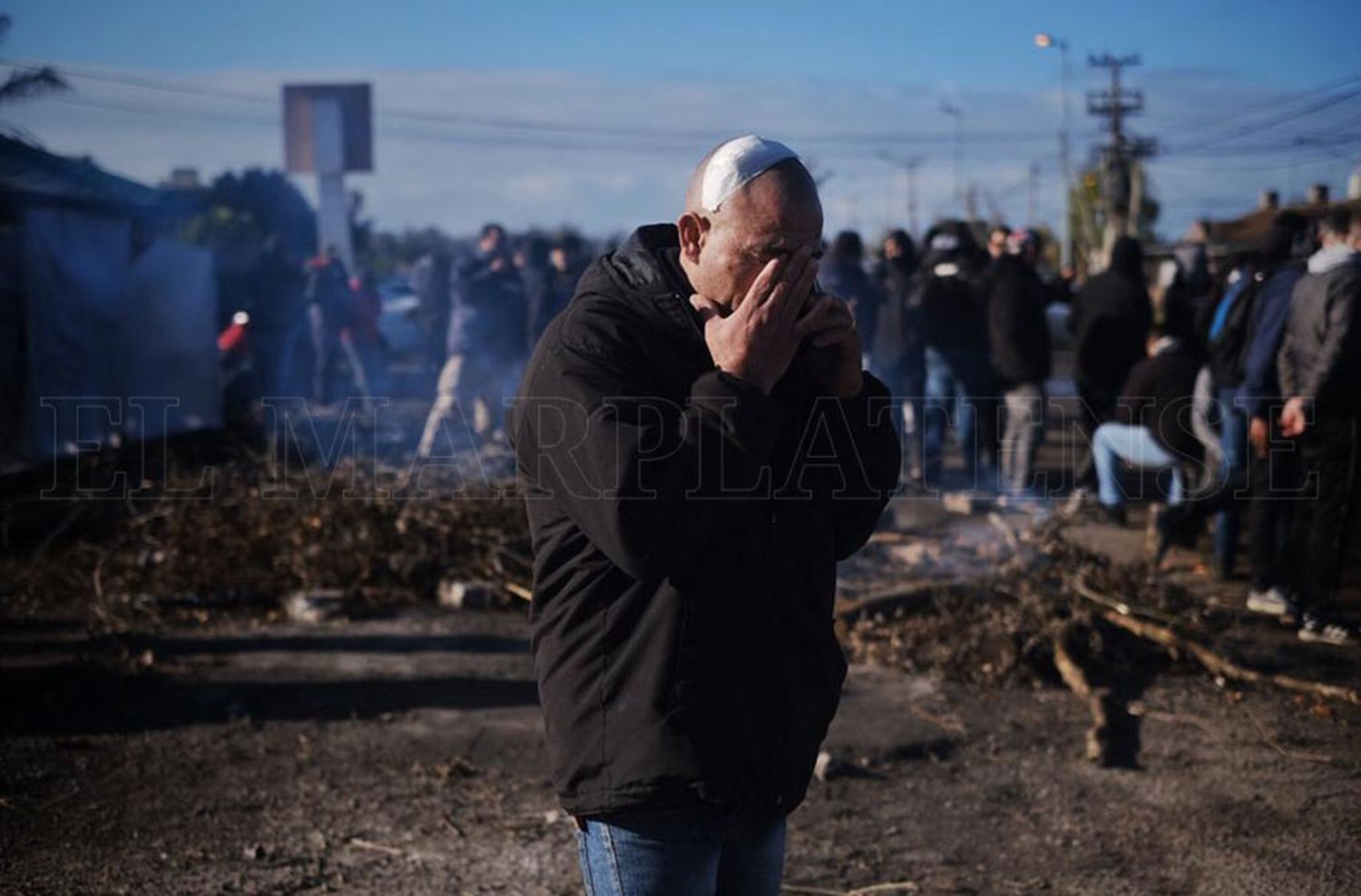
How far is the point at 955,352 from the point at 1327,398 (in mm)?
4776

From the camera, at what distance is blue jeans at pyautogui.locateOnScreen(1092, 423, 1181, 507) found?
9.11 meters

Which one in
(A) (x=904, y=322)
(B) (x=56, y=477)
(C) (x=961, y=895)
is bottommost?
(C) (x=961, y=895)

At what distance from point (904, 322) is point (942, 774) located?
6921mm

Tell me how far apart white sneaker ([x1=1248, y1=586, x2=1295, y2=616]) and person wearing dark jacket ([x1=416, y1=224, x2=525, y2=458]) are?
7931 mm

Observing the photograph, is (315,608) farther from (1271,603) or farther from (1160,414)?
(1160,414)

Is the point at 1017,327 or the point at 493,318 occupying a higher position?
the point at 493,318

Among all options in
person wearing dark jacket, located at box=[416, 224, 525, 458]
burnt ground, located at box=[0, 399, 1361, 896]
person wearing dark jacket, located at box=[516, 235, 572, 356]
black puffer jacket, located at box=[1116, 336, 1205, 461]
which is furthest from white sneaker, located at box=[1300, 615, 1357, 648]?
person wearing dark jacket, located at box=[416, 224, 525, 458]

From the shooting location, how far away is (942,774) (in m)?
5.46

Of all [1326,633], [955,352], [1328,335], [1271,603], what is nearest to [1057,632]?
[1326,633]

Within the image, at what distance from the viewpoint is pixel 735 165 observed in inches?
91.3

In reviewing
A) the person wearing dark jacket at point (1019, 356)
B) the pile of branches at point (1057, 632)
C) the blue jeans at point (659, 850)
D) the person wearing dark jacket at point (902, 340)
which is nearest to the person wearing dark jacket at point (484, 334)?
the person wearing dark jacket at point (902, 340)

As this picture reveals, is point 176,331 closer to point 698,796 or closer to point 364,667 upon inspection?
point 364,667

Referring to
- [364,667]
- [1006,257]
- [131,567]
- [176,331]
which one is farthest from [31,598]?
[1006,257]

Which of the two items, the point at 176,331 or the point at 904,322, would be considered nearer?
the point at 904,322
